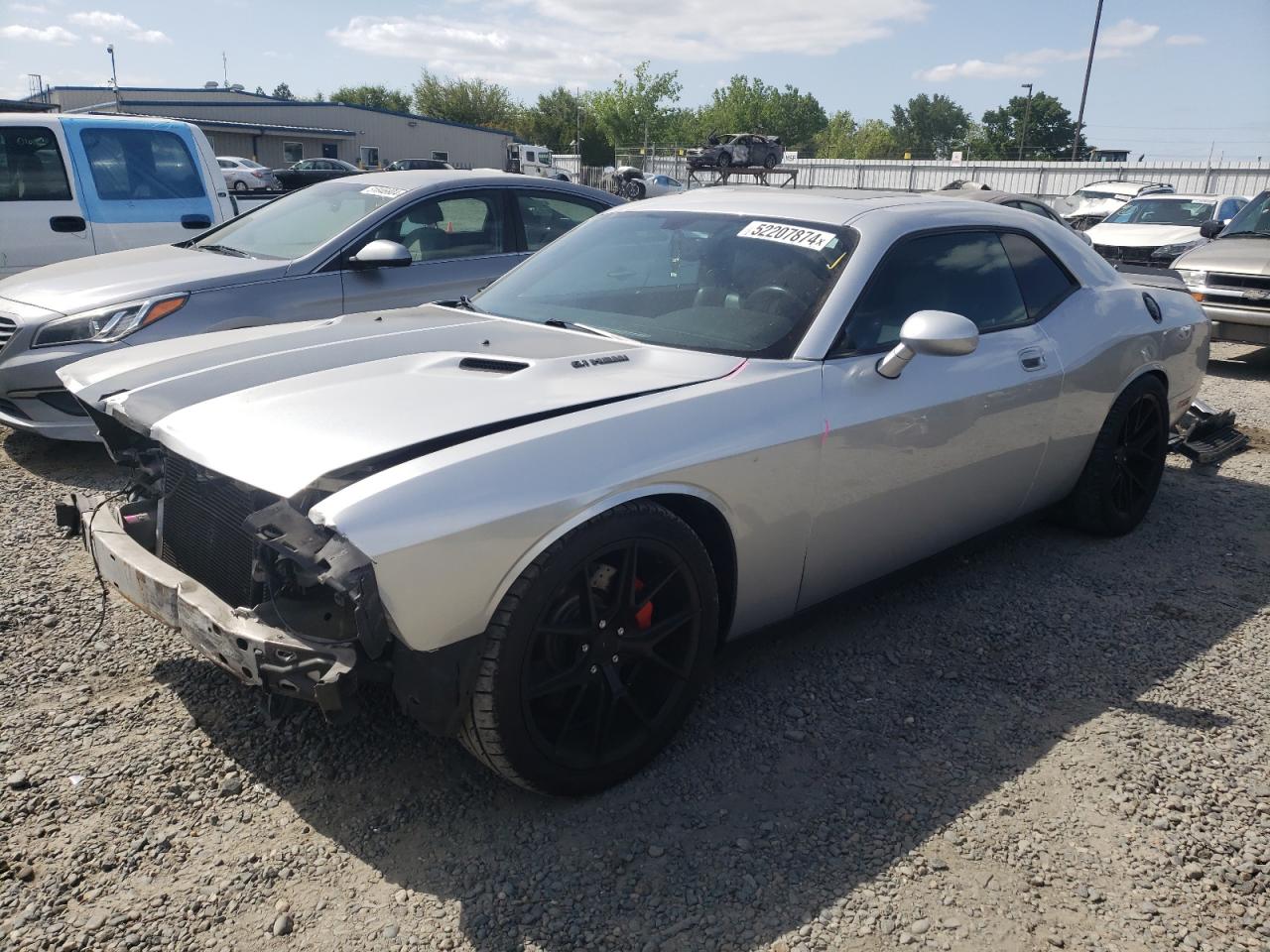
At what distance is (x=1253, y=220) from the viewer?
9.77 meters

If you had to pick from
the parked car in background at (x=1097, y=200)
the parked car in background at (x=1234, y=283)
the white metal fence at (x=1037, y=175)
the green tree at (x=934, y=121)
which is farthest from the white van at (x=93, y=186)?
the green tree at (x=934, y=121)

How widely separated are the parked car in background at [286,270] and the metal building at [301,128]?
3916cm

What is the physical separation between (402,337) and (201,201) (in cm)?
528

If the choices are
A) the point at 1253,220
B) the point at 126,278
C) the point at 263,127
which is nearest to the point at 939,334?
the point at 126,278

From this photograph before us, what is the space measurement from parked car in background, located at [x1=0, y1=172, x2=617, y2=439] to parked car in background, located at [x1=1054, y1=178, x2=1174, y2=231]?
53.5ft

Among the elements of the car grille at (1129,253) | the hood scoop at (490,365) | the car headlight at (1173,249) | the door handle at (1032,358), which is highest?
the hood scoop at (490,365)

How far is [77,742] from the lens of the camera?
2.79 meters

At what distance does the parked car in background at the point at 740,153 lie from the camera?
25.9 meters

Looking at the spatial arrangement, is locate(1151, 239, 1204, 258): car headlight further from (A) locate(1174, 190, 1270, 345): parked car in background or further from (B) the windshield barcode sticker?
(B) the windshield barcode sticker

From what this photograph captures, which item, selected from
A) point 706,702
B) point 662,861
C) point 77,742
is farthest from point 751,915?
point 77,742

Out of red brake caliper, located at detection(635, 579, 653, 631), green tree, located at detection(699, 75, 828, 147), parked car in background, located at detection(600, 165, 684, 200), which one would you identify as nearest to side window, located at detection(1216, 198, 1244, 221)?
parked car in background, located at detection(600, 165, 684, 200)

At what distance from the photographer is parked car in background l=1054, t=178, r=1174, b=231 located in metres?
20.3

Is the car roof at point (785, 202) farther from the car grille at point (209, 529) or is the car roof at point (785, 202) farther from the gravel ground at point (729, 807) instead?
the car grille at point (209, 529)

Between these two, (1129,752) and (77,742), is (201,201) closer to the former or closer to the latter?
(77,742)
